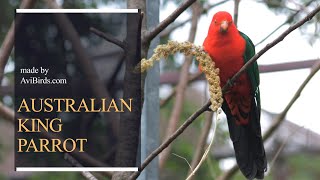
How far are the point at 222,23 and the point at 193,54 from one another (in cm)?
79

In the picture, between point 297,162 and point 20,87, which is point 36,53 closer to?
point 20,87

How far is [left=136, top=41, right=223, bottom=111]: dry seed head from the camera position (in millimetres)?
1188

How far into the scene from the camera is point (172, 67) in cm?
359

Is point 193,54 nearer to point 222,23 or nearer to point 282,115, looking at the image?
point 222,23

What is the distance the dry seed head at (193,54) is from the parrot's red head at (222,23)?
2.36 ft

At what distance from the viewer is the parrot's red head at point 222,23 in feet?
6.52

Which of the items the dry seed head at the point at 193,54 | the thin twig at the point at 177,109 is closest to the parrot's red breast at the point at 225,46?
the thin twig at the point at 177,109

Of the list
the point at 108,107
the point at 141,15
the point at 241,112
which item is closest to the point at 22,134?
the point at 108,107

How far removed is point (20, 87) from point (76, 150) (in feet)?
0.67

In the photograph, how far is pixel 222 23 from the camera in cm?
200

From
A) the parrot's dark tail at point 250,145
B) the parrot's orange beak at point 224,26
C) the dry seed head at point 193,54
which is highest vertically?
the dry seed head at point 193,54

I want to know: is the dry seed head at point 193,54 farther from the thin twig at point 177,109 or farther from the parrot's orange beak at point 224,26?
the thin twig at point 177,109

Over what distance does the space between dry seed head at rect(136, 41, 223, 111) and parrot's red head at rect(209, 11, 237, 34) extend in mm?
721

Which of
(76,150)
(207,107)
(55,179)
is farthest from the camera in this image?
(55,179)
